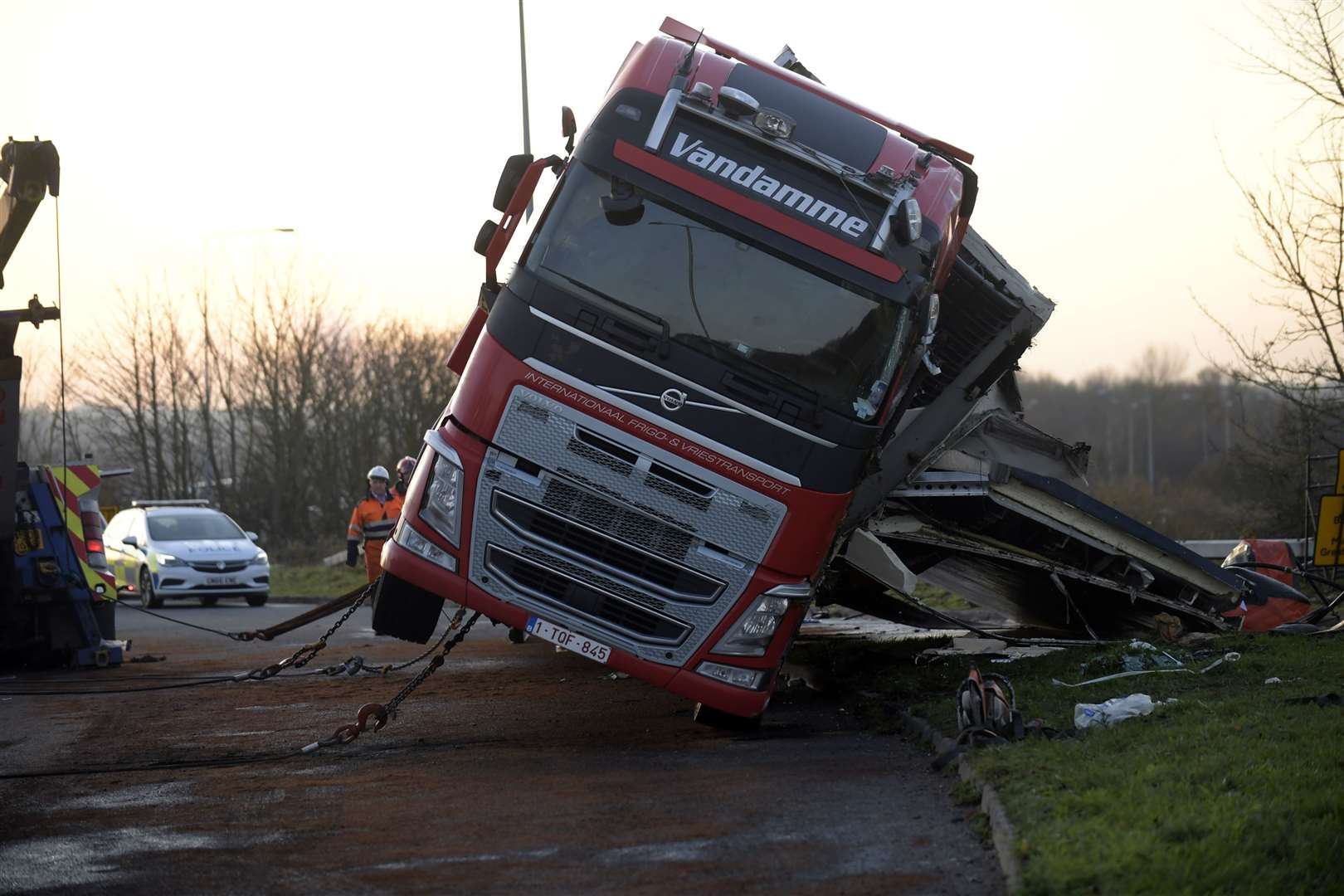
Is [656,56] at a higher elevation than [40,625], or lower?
higher

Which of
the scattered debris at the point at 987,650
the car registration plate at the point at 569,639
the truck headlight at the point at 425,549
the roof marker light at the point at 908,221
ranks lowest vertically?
the scattered debris at the point at 987,650

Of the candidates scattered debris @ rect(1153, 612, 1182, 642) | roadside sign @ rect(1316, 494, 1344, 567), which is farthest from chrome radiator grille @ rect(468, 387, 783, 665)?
roadside sign @ rect(1316, 494, 1344, 567)

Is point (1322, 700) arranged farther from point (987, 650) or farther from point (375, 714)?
point (987, 650)

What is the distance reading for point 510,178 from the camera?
8.80m

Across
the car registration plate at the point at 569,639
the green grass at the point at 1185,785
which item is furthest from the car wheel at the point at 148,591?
the car registration plate at the point at 569,639

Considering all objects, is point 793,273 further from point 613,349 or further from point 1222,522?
A: point 1222,522

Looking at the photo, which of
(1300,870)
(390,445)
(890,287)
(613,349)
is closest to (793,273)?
(890,287)

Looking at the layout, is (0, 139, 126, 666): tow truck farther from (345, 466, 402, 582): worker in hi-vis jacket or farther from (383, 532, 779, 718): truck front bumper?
(383, 532, 779, 718): truck front bumper

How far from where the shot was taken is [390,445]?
42.6 metres

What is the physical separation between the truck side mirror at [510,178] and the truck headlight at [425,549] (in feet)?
6.46

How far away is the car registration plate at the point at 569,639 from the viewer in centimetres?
793

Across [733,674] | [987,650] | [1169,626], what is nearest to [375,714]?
[733,674]

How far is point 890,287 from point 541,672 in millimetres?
5658

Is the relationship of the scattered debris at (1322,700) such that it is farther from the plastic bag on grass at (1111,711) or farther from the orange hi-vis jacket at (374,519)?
the orange hi-vis jacket at (374,519)
